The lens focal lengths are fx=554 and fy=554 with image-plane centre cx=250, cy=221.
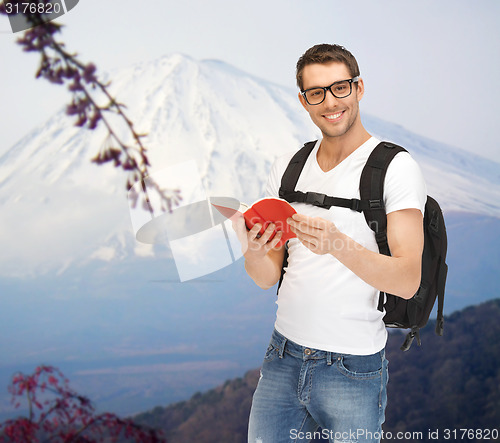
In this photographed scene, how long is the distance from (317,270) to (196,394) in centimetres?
206

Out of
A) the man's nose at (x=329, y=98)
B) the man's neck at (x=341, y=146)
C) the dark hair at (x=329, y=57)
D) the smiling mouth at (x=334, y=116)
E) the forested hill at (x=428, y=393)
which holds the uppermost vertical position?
the dark hair at (x=329, y=57)

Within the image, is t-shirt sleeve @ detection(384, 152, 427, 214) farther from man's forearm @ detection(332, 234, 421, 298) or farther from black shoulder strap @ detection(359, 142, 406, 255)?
man's forearm @ detection(332, 234, 421, 298)

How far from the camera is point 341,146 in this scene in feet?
4.06

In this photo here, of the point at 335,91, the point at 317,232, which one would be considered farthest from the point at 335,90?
the point at 317,232

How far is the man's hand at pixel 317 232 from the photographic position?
3.29 feet

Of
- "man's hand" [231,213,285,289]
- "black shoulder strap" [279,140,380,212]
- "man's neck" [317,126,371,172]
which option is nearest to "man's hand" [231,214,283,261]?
"man's hand" [231,213,285,289]

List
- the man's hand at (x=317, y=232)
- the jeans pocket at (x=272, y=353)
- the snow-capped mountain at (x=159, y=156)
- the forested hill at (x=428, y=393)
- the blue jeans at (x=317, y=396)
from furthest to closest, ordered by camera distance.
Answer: the snow-capped mountain at (x=159, y=156) → the forested hill at (x=428, y=393) → the jeans pocket at (x=272, y=353) → the blue jeans at (x=317, y=396) → the man's hand at (x=317, y=232)

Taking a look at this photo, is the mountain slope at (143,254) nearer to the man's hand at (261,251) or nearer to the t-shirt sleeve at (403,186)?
the man's hand at (261,251)

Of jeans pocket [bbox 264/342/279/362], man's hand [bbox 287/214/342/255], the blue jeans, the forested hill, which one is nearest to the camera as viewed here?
man's hand [bbox 287/214/342/255]

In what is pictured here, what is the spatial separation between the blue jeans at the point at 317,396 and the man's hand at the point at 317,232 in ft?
0.82

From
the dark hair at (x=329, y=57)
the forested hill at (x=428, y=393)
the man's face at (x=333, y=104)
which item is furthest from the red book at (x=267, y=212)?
the forested hill at (x=428, y=393)

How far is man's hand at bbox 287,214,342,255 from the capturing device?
39.5 inches

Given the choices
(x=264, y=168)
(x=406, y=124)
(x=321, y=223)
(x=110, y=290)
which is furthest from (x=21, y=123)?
(x=321, y=223)

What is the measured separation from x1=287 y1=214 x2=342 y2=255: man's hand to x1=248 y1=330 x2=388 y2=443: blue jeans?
0.25 m
